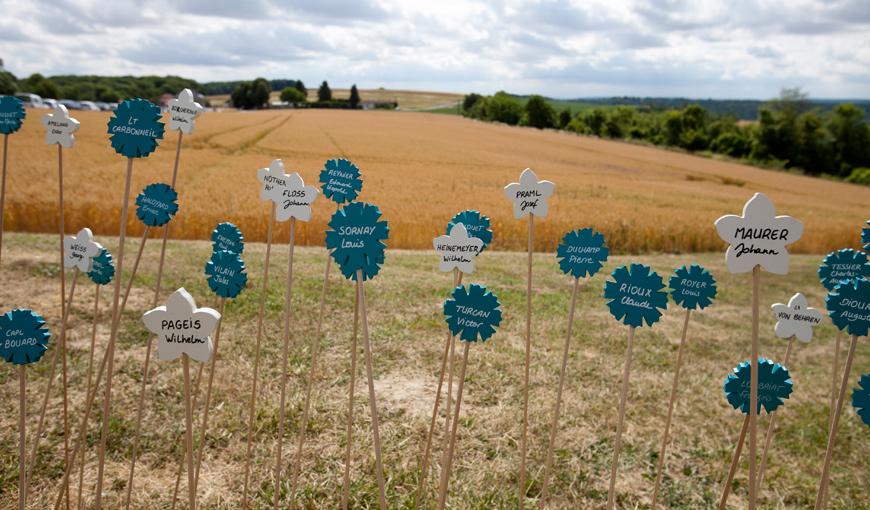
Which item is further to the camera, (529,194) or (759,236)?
(529,194)

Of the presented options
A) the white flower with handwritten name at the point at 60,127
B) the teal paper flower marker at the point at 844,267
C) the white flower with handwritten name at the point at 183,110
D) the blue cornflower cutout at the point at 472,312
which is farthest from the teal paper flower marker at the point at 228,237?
the teal paper flower marker at the point at 844,267

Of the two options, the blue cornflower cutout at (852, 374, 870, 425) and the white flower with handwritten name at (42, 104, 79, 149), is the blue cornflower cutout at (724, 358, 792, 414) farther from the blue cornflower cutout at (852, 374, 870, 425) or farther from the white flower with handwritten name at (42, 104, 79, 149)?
the white flower with handwritten name at (42, 104, 79, 149)

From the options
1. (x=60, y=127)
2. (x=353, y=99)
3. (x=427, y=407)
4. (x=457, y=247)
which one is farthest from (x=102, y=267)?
(x=353, y=99)

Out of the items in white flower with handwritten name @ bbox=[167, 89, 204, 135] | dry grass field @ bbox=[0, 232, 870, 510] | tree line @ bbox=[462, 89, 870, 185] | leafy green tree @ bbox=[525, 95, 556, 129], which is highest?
leafy green tree @ bbox=[525, 95, 556, 129]

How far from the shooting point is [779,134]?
177 ft

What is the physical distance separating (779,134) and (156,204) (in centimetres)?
6273

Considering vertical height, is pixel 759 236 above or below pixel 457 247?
above

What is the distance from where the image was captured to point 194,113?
3020 mm

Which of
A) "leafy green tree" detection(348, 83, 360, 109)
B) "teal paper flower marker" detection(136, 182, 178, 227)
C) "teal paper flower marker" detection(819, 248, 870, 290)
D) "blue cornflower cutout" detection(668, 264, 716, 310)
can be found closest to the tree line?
"leafy green tree" detection(348, 83, 360, 109)

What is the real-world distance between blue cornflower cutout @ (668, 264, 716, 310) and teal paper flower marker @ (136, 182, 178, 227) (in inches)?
91.7

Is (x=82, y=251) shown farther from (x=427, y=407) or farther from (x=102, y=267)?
(x=427, y=407)

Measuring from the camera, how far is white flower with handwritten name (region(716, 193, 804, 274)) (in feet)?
6.42

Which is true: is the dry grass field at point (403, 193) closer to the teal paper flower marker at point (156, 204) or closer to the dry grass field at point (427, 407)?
the dry grass field at point (427, 407)

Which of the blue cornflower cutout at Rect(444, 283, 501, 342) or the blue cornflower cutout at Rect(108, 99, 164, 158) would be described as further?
the blue cornflower cutout at Rect(108, 99, 164, 158)
